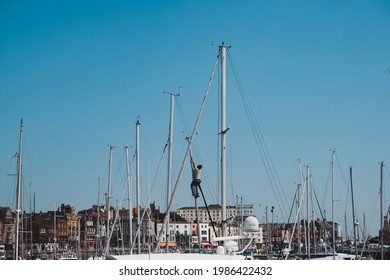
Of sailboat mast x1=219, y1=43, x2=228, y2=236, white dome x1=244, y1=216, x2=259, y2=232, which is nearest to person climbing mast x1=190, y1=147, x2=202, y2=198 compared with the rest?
sailboat mast x1=219, y1=43, x2=228, y2=236

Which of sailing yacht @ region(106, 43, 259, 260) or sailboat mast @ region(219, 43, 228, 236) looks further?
sailboat mast @ region(219, 43, 228, 236)

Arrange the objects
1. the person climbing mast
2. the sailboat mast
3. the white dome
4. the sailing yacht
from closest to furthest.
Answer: the sailing yacht < the white dome < the sailboat mast < the person climbing mast

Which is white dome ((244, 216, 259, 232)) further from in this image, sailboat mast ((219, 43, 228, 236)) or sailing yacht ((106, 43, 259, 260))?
sailboat mast ((219, 43, 228, 236))

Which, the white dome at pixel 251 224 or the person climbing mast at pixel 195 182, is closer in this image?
the white dome at pixel 251 224

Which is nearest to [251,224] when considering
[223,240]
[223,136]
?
[223,240]

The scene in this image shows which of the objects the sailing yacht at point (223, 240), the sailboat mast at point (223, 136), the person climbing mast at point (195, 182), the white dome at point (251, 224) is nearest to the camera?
the sailing yacht at point (223, 240)

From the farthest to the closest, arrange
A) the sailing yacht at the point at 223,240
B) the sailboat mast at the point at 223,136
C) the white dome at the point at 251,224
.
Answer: the sailboat mast at the point at 223,136 < the white dome at the point at 251,224 < the sailing yacht at the point at 223,240

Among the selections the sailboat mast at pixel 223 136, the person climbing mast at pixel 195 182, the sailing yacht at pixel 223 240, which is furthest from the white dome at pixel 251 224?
the person climbing mast at pixel 195 182

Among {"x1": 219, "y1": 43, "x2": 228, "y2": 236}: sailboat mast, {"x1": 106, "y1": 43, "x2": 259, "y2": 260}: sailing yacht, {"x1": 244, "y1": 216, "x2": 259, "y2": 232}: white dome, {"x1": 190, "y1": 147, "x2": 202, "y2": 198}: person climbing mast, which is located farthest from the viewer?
{"x1": 190, "y1": 147, "x2": 202, "y2": 198}: person climbing mast

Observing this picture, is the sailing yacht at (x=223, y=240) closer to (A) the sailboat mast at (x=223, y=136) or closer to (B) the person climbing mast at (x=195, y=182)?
(A) the sailboat mast at (x=223, y=136)

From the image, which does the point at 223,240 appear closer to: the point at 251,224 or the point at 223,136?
the point at 251,224

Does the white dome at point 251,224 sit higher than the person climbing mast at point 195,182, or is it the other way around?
the person climbing mast at point 195,182
